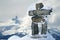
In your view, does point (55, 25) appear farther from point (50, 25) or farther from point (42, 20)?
point (42, 20)

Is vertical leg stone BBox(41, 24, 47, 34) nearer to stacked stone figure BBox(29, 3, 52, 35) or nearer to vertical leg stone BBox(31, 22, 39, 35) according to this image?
stacked stone figure BBox(29, 3, 52, 35)

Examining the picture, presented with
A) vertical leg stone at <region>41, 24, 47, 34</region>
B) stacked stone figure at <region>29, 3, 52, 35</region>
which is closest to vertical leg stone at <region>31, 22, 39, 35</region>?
stacked stone figure at <region>29, 3, 52, 35</region>

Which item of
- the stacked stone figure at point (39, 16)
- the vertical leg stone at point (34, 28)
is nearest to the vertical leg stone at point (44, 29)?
the stacked stone figure at point (39, 16)

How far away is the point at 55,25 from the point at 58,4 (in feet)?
2.26

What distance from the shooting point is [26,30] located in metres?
5.90

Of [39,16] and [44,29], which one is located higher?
[39,16]

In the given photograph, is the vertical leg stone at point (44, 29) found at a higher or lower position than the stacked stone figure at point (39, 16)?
lower

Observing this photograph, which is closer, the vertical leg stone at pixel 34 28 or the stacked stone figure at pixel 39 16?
the stacked stone figure at pixel 39 16

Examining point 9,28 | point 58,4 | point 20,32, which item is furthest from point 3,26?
point 58,4

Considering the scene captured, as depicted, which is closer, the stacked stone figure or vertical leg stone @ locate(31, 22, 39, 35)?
the stacked stone figure

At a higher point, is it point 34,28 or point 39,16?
point 39,16

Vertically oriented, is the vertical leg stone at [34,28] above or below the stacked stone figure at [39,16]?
below

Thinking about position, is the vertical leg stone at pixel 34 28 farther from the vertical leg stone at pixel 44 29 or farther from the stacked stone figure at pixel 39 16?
the vertical leg stone at pixel 44 29

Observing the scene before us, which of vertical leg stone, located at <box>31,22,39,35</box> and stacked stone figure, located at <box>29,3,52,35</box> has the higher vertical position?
stacked stone figure, located at <box>29,3,52,35</box>
